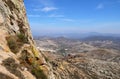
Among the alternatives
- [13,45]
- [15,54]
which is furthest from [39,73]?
[13,45]

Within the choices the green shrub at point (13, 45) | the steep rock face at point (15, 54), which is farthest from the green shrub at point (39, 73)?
the green shrub at point (13, 45)

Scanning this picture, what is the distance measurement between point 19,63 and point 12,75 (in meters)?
2.78

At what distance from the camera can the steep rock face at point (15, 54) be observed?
65.6 ft

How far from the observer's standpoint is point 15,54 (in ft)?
75.1

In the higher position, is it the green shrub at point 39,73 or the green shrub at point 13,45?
the green shrub at point 13,45

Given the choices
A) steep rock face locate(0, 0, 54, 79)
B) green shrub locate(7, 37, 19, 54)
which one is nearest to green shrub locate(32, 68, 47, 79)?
steep rock face locate(0, 0, 54, 79)

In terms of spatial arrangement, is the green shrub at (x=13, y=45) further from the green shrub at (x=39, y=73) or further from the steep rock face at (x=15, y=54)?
the green shrub at (x=39, y=73)

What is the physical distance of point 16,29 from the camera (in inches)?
1117

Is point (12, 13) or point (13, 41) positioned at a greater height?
point (12, 13)

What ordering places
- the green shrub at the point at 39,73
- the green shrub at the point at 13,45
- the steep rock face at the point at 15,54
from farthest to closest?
1. the green shrub at the point at 13,45
2. the green shrub at the point at 39,73
3. the steep rock face at the point at 15,54

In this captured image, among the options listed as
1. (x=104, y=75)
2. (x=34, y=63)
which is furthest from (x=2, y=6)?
(x=104, y=75)

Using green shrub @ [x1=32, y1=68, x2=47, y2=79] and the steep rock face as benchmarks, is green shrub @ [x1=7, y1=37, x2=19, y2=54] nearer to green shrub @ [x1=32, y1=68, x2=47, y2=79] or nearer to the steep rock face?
the steep rock face

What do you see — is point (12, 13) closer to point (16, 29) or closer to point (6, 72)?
point (16, 29)

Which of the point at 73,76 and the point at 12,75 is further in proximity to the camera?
the point at 73,76
